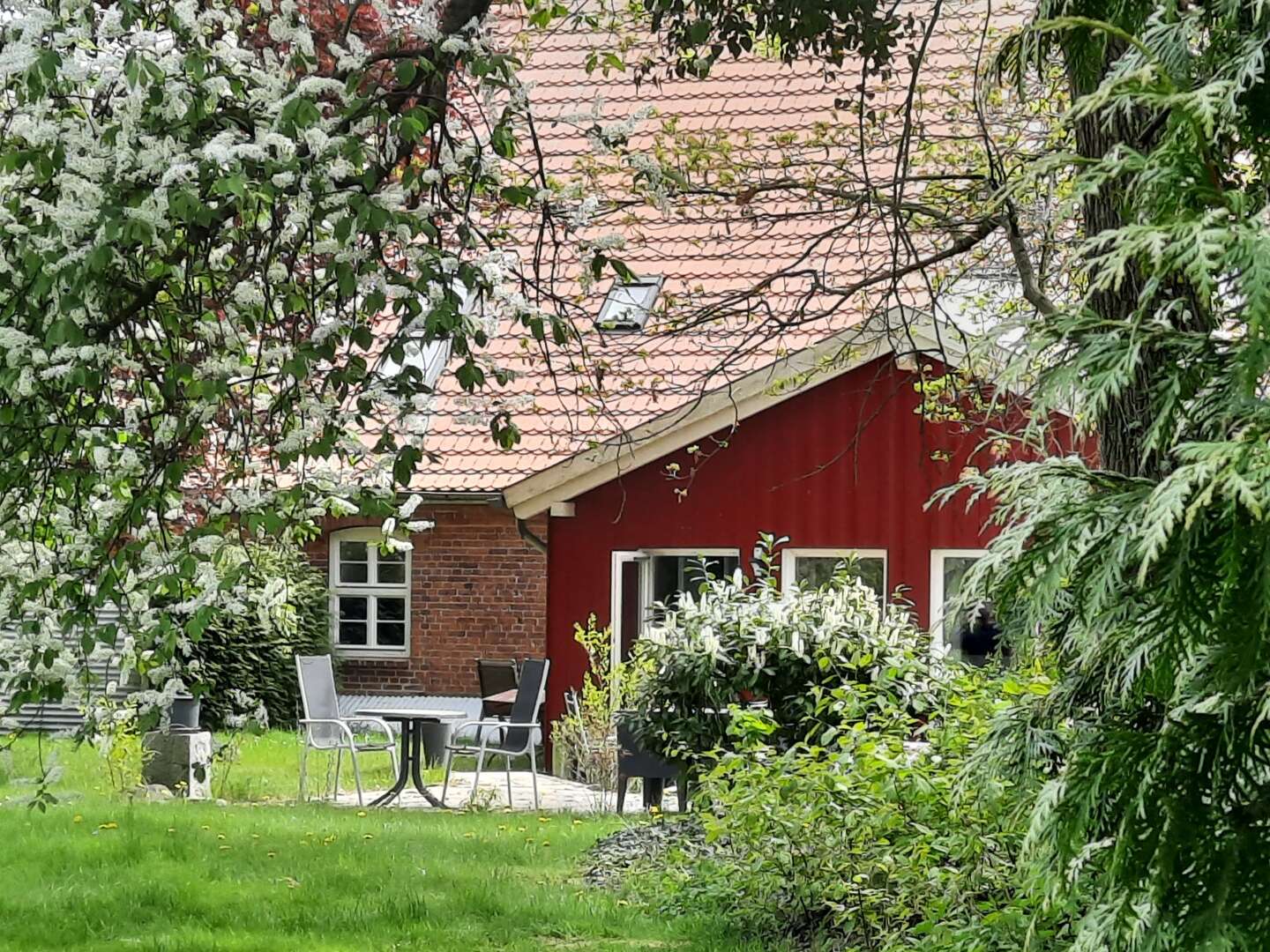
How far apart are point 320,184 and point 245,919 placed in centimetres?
426

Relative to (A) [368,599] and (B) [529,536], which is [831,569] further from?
(A) [368,599]

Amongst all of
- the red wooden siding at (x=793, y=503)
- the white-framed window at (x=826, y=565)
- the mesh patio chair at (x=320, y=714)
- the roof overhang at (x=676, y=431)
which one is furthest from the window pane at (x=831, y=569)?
the mesh patio chair at (x=320, y=714)

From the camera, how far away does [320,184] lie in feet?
15.9

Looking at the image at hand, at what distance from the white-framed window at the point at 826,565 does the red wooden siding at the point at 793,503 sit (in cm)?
11

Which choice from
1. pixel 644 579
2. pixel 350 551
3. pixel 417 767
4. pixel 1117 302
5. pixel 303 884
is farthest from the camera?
pixel 350 551

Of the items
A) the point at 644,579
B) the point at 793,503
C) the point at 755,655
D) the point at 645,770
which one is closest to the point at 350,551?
the point at 644,579

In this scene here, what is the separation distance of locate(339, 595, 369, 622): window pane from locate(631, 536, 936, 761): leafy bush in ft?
29.2

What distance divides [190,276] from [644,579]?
1169 cm

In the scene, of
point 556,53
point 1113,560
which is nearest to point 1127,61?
point 1113,560

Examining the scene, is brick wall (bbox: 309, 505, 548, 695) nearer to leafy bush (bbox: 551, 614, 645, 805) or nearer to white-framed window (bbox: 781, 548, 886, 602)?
leafy bush (bbox: 551, 614, 645, 805)

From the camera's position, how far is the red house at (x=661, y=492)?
15680 mm

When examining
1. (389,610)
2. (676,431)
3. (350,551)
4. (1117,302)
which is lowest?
(389,610)

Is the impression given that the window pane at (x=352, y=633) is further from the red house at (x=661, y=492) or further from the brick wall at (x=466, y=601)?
the brick wall at (x=466, y=601)

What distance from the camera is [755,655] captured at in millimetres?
10117
